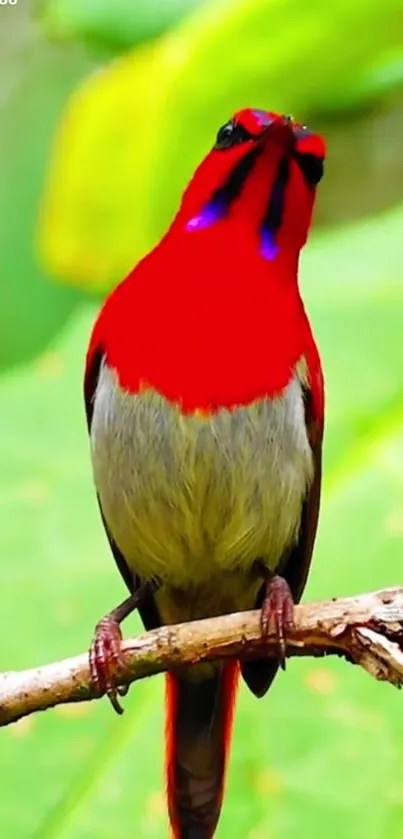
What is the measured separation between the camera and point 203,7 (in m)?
2.11

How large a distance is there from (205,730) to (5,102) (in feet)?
4.46

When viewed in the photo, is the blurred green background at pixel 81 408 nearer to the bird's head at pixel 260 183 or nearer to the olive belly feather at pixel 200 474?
the olive belly feather at pixel 200 474

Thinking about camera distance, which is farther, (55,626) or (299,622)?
(55,626)

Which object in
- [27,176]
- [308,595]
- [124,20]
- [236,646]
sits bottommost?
[236,646]

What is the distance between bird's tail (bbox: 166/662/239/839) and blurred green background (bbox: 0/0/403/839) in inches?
2.1

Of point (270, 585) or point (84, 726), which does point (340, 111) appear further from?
point (84, 726)

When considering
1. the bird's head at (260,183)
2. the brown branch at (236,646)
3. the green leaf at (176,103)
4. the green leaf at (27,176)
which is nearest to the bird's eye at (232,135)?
the bird's head at (260,183)

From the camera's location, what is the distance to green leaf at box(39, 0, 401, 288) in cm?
198

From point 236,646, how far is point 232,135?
20.7 inches

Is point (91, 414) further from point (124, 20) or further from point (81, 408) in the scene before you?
point (124, 20)

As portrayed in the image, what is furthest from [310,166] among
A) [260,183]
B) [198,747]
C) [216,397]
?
[198,747]

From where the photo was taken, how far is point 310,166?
1.74 metres

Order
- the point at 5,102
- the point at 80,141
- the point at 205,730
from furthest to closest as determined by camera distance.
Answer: the point at 5,102 → the point at 80,141 → the point at 205,730

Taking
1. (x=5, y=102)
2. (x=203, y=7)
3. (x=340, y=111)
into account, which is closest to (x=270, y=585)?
(x=340, y=111)
